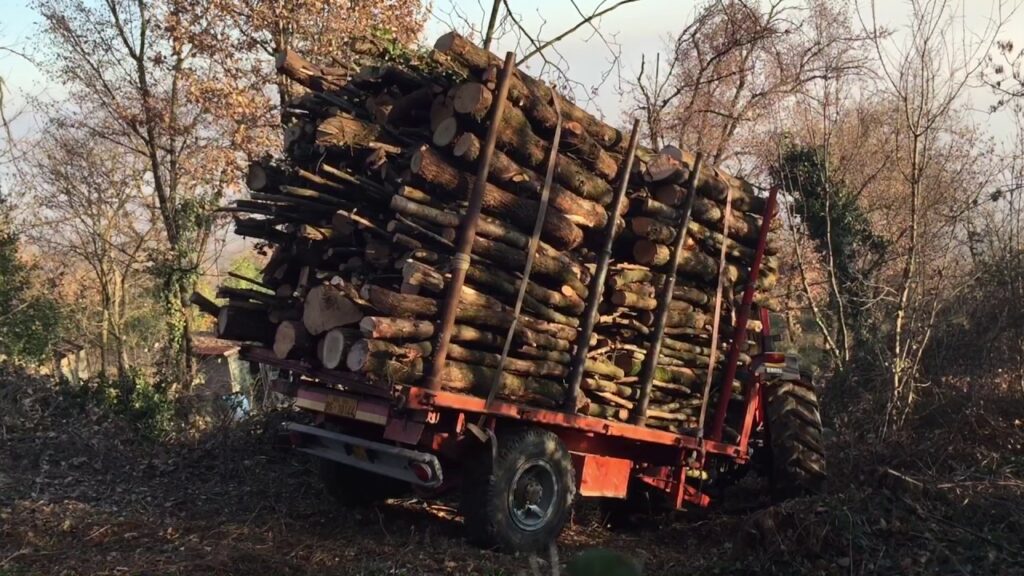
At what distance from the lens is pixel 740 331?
770 cm

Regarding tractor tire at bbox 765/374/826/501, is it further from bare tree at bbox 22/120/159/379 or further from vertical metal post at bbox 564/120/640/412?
bare tree at bbox 22/120/159/379

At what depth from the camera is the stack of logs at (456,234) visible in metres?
5.96

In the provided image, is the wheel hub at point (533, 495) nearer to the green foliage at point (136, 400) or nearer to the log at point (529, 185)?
the log at point (529, 185)

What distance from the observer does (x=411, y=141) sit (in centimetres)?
648

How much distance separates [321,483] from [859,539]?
4575mm

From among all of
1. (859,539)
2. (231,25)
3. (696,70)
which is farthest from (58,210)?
(859,539)

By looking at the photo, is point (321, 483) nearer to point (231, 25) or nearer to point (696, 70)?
point (231, 25)

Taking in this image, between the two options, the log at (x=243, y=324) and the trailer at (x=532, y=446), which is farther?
the log at (x=243, y=324)

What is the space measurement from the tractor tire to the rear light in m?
3.76

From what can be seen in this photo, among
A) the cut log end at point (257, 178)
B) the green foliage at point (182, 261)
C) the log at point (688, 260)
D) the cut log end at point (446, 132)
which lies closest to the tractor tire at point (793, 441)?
the log at point (688, 260)

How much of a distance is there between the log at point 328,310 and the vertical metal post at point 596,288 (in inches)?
67.3

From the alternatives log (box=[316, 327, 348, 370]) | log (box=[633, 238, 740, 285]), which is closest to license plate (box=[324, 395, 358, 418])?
log (box=[316, 327, 348, 370])

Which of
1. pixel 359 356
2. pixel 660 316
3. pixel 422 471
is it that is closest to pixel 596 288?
pixel 660 316

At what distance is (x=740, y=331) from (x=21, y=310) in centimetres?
1575
